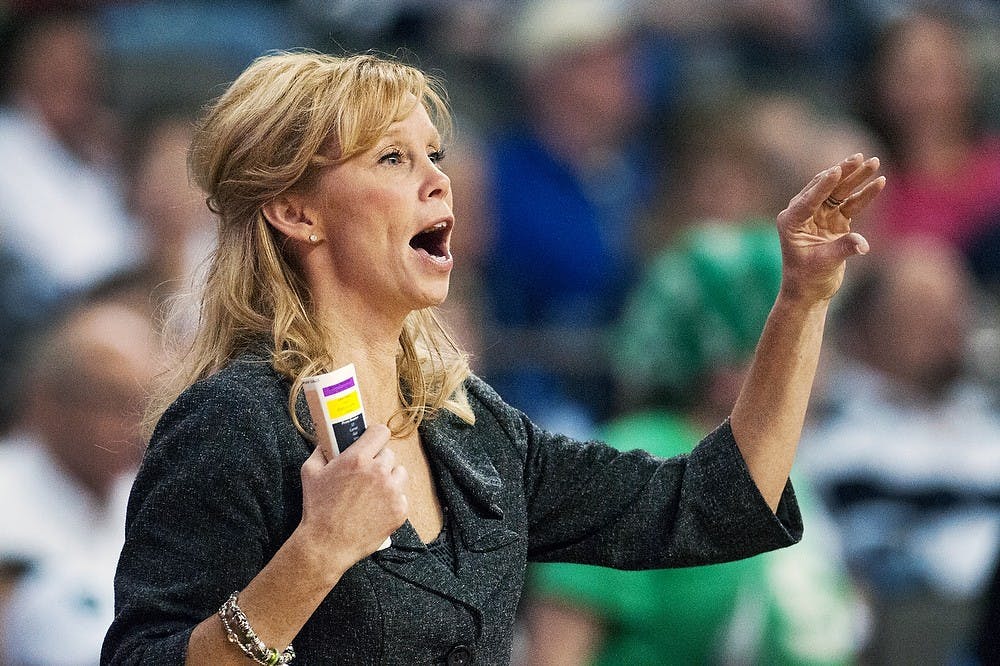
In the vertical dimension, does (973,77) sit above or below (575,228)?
above

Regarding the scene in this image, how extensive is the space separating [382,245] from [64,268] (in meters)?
3.44

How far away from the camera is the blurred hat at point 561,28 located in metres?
5.96

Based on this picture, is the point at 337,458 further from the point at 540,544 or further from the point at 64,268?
the point at 64,268

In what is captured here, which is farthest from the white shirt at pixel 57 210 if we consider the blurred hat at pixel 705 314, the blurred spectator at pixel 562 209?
the blurred hat at pixel 705 314

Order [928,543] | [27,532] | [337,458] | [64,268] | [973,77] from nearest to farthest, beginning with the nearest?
[337,458] < [27,532] < [928,543] < [64,268] < [973,77]

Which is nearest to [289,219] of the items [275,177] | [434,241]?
[275,177]

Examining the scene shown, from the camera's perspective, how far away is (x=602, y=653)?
3.81m

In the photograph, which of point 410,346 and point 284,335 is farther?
point 410,346

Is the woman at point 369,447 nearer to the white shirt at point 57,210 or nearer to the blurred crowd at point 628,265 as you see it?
the blurred crowd at point 628,265

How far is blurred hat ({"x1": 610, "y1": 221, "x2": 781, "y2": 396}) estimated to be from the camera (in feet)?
12.9

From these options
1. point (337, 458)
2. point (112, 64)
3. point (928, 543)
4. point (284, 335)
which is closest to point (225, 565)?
point (337, 458)

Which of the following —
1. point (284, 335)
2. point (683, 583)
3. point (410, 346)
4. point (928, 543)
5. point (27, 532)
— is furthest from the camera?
point (928, 543)

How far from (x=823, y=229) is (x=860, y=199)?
72 mm

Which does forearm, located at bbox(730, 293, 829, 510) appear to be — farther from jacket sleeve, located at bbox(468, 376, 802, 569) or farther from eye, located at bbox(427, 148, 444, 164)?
eye, located at bbox(427, 148, 444, 164)
